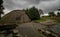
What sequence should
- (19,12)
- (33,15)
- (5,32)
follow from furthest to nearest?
(33,15), (19,12), (5,32)

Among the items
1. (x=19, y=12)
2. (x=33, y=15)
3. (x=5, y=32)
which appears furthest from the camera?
(x=33, y=15)

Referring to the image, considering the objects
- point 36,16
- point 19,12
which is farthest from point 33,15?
point 19,12

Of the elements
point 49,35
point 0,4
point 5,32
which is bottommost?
point 49,35

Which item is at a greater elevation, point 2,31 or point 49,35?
point 2,31

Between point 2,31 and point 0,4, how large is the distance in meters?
33.3

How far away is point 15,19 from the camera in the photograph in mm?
48125

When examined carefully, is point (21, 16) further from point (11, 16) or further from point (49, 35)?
point (49, 35)

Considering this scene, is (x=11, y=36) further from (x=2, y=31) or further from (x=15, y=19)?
(x=15, y=19)

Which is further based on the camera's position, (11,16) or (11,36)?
(11,16)

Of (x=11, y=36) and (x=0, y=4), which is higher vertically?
(x=0, y=4)

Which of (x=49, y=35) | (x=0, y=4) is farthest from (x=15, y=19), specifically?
(x=49, y=35)

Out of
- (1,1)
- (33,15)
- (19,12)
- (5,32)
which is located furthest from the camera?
(33,15)

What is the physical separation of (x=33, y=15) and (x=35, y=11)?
4.02 metres

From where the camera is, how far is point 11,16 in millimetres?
48781
